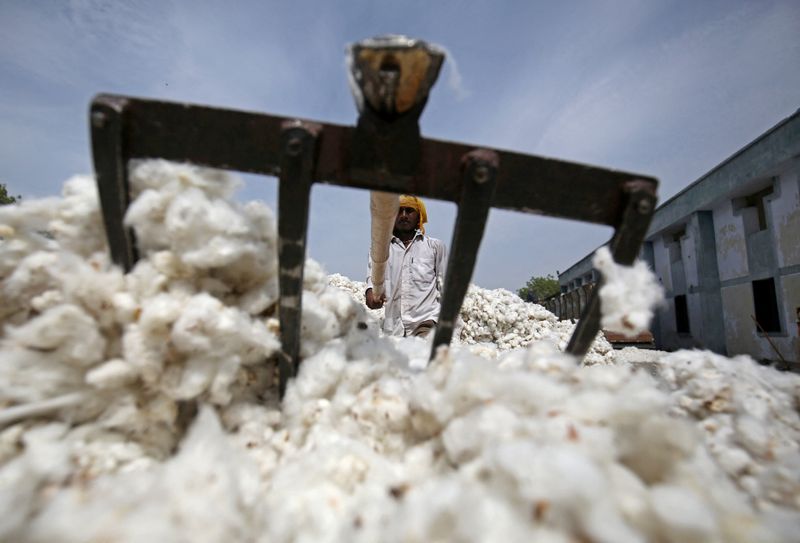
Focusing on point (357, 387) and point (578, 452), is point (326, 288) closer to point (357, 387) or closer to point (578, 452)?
point (357, 387)

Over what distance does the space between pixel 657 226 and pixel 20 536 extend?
502 inches

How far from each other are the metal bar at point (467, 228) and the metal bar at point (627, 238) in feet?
1.14

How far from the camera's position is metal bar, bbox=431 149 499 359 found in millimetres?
982

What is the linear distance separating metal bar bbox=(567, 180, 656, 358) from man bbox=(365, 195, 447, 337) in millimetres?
2241

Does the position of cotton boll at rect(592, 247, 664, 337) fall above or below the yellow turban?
below

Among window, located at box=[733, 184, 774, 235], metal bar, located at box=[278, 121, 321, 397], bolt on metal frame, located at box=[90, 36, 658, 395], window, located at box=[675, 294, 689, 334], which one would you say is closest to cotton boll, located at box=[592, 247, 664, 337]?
bolt on metal frame, located at box=[90, 36, 658, 395]

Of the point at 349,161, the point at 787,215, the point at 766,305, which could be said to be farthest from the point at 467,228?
the point at 766,305

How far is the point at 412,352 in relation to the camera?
1.39 metres

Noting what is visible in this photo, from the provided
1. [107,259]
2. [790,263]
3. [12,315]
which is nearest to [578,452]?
[107,259]

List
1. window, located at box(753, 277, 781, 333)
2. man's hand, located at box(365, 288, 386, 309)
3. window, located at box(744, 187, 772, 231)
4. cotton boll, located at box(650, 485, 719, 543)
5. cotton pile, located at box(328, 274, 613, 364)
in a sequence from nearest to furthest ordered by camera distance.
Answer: cotton boll, located at box(650, 485, 719, 543), man's hand, located at box(365, 288, 386, 309), cotton pile, located at box(328, 274, 613, 364), window, located at box(753, 277, 781, 333), window, located at box(744, 187, 772, 231)

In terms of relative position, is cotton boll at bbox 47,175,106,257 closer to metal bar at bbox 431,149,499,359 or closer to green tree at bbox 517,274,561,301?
metal bar at bbox 431,149,499,359

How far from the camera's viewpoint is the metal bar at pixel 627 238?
3.53 ft

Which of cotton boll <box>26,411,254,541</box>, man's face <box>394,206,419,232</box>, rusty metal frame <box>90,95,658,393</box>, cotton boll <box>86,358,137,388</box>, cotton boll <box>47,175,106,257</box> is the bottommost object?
cotton boll <box>26,411,254,541</box>

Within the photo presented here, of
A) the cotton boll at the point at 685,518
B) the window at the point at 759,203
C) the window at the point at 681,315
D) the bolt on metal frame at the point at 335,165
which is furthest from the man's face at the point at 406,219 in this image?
the window at the point at 681,315
